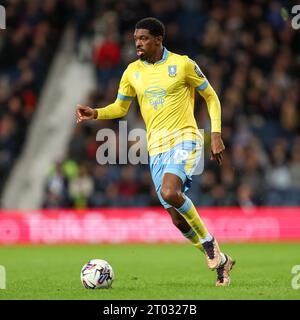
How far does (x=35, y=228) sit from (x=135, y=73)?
→ 956cm

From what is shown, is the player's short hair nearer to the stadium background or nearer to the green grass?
the green grass

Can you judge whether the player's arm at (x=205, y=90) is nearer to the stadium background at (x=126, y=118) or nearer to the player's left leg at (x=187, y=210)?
the player's left leg at (x=187, y=210)

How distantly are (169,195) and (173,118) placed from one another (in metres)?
0.91

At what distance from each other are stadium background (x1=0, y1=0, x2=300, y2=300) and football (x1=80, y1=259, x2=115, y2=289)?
Result: 911 centimetres

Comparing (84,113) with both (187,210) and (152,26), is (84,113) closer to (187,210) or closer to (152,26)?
(152,26)

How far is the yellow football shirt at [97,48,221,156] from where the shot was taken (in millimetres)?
9477

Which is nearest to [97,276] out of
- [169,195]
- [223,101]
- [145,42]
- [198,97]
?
[169,195]

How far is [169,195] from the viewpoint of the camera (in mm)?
Result: 9016

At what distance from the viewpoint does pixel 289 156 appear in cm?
1925

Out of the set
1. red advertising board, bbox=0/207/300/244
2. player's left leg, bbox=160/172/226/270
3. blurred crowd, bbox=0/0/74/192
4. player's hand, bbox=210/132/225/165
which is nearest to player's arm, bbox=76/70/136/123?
player's left leg, bbox=160/172/226/270
